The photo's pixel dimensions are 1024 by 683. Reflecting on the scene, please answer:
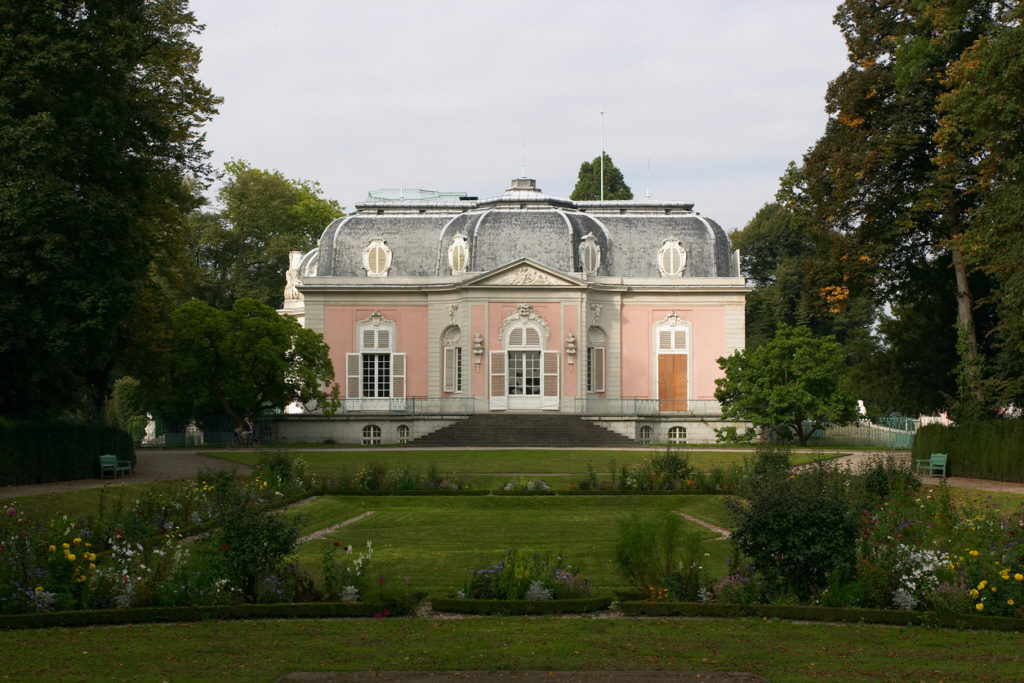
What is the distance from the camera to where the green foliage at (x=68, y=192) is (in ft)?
78.3

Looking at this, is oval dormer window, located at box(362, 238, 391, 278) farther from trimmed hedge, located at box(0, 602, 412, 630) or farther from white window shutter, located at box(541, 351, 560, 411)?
trimmed hedge, located at box(0, 602, 412, 630)

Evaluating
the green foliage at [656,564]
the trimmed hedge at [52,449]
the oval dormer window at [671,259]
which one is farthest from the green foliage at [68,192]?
the oval dormer window at [671,259]

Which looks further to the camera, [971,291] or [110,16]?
[971,291]

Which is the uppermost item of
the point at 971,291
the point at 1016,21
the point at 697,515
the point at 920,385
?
the point at 1016,21

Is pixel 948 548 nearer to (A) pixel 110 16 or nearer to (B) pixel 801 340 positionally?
(A) pixel 110 16

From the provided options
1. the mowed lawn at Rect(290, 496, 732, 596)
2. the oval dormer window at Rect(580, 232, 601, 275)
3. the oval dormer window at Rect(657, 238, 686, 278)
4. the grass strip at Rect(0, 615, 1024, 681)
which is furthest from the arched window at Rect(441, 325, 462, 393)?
the grass strip at Rect(0, 615, 1024, 681)

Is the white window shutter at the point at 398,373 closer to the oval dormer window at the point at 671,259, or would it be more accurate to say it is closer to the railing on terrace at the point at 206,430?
the railing on terrace at the point at 206,430

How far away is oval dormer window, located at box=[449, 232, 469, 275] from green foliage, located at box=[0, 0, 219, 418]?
59.4 ft

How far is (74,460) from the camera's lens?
25.8 metres

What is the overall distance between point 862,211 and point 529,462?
36.6ft

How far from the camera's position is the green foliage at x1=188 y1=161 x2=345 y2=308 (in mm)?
57156

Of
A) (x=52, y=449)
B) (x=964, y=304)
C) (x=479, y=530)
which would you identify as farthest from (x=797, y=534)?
(x=964, y=304)

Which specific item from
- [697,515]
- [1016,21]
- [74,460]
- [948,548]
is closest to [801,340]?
[1016,21]

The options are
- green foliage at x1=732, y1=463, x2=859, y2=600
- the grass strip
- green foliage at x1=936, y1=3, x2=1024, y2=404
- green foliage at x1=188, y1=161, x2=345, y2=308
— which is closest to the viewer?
the grass strip
